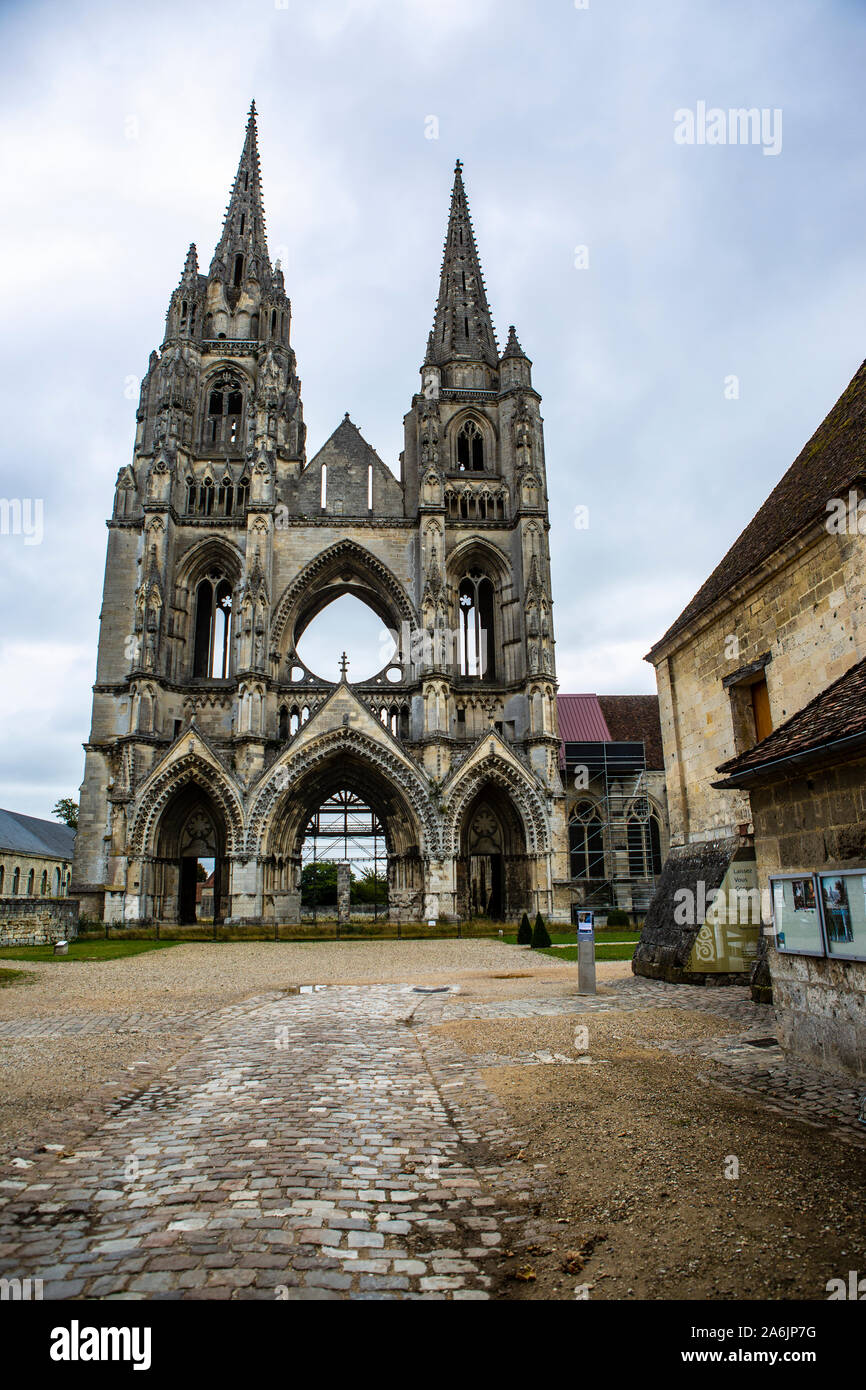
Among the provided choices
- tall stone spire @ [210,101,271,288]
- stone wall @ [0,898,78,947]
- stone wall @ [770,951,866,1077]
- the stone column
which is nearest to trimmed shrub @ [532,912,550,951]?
the stone column

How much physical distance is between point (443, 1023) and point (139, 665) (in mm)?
23812

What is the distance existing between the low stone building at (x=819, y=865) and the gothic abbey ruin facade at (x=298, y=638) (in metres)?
21.5

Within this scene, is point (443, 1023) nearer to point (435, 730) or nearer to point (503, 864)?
point (435, 730)

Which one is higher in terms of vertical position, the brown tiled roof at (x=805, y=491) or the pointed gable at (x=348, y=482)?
the pointed gable at (x=348, y=482)

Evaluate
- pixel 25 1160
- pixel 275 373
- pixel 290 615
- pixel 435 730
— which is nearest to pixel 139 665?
pixel 290 615

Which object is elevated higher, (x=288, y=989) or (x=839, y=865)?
(x=839, y=865)

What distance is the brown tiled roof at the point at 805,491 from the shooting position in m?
9.73

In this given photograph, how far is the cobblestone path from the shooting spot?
A: 322 cm

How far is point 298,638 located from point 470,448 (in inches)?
453

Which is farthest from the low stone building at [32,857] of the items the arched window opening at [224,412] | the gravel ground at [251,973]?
the gravel ground at [251,973]

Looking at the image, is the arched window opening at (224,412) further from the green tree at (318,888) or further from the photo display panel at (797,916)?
the photo display panel at (797,916)

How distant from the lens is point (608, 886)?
35.3m

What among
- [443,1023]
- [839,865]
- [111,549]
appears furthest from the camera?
[111,549]

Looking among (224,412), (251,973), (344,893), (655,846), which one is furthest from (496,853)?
(224,412)
